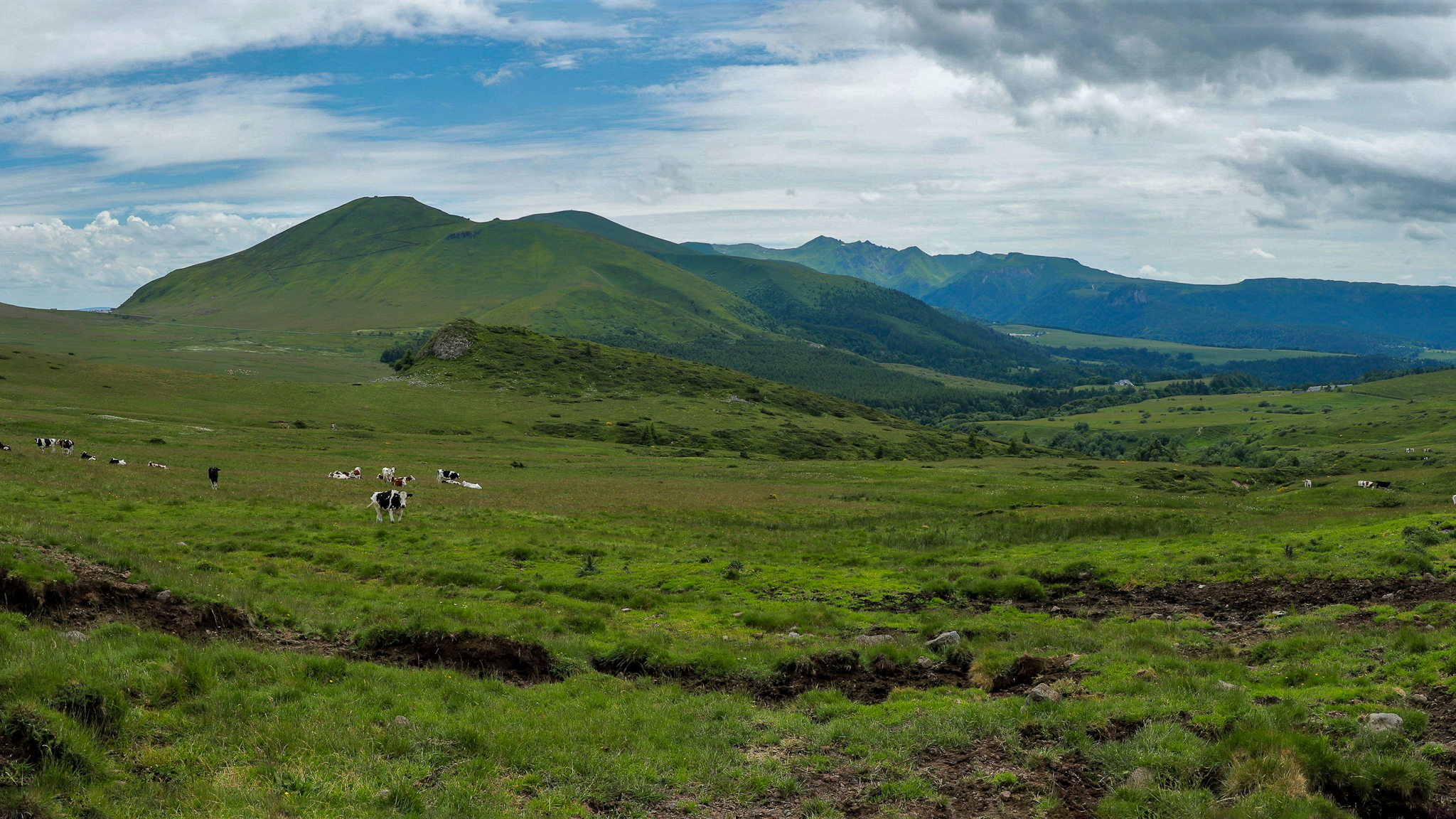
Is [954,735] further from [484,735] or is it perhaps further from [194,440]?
[194,440]

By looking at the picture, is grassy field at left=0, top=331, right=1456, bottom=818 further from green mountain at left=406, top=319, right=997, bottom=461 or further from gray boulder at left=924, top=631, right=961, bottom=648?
green mountain at left=406, top=319, right=997, bottom=461

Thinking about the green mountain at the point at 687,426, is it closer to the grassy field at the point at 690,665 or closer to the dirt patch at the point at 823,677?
the grassy field at the point at 690,665

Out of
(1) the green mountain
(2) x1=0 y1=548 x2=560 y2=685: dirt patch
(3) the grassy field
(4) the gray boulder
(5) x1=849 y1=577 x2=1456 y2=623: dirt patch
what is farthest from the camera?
(1) the green mountain

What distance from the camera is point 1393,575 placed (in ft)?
77.6

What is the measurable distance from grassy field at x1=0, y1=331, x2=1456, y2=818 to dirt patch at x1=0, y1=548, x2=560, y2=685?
84 millimetres

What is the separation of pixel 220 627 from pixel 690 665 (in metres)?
9.77

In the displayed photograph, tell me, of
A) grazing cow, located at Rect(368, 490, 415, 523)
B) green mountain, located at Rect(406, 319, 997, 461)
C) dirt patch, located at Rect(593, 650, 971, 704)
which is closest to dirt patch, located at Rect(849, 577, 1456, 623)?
dirt patch, located at Rect(593, 650, 971, 704)

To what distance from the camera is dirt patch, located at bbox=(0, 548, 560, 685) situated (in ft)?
51.6

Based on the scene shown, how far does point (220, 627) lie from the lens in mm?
16688

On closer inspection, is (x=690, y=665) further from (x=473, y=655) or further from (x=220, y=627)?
(x=220, y=627)

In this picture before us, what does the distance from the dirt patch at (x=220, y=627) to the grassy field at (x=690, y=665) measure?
84 mm

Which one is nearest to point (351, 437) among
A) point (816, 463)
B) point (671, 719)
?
point (816, 463)

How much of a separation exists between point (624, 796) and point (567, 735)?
1.85 metres

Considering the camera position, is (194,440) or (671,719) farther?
(194,440)
